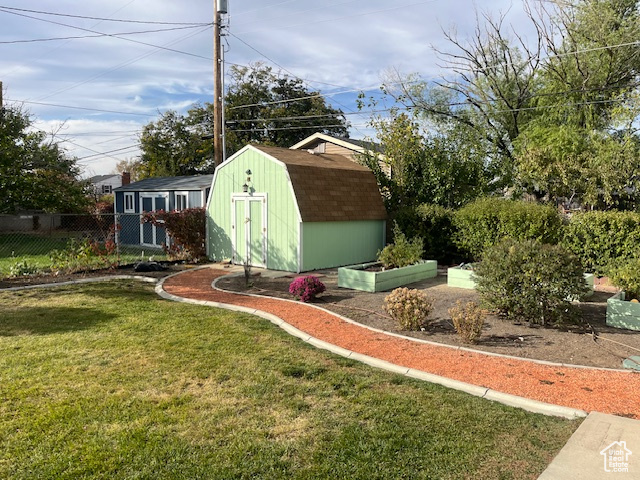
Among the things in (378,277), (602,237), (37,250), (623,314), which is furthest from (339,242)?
(37,250)

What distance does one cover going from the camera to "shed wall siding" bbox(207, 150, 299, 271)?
43.1ft

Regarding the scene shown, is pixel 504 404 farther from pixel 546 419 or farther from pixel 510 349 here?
pixel 510 349

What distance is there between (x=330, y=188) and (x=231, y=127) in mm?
27440

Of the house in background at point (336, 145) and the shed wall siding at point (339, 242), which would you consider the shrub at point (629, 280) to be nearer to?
the shed wall siding at point (339, 242)

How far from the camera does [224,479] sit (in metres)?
3.21

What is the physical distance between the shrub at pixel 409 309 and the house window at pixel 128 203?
1802 centimetres

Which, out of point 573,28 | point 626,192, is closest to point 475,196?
point 626,192

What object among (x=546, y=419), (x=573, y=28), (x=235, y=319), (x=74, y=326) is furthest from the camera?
(x=573, y=28)

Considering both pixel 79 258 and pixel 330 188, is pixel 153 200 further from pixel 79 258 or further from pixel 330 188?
pixel 330 188

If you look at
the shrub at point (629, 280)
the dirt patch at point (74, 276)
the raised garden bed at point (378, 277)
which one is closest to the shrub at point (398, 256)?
the raised garden bed at point (378, 277)

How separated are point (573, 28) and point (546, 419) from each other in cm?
2188

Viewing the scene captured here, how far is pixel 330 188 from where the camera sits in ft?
46.1

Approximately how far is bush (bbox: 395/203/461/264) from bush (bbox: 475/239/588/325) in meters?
6.96

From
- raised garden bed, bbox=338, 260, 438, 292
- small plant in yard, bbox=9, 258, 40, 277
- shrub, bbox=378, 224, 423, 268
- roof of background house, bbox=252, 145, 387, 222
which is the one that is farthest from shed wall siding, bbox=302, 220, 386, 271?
small plant in yard, bbox=9, 258, 40, 277
